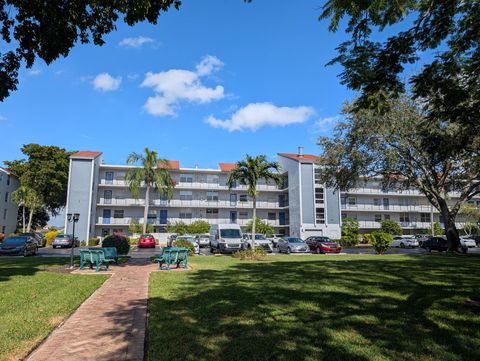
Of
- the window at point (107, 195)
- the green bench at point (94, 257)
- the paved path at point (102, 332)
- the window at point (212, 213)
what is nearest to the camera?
the paved path at point (102, 332)

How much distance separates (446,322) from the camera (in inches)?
230

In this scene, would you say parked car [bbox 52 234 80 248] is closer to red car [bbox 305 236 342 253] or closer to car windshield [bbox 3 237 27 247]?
car windshield [bbox 3 237 27 247]

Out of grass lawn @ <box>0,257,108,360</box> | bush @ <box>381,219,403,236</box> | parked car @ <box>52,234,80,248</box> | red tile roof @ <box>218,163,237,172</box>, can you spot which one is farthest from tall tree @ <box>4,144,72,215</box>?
bush @ <box>381,219,403,236</box>

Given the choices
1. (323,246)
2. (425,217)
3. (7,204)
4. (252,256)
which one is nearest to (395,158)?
(323,246)

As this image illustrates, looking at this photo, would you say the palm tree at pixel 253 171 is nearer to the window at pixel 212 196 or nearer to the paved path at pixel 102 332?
the paved path at pixel 102 332

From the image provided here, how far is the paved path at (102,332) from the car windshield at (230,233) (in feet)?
66.3

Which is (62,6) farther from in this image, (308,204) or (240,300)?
(308,204)

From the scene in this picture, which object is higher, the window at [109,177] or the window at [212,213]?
the window at [109,177]

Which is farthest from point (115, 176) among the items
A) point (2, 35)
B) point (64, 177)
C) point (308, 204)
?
point (2, 35)

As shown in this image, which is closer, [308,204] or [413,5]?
[413,5]

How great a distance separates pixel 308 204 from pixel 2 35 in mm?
46379

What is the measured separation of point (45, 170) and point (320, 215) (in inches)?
1513

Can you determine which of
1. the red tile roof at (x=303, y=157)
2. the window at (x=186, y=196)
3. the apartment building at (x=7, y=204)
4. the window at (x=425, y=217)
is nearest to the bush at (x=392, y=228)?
the window at (x=425, y=217)

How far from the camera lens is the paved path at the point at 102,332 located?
4832 millimetres
